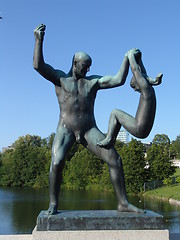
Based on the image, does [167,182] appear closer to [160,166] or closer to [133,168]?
[160,166]

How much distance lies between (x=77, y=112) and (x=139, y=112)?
936 mm

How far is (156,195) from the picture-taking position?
98.2 ft

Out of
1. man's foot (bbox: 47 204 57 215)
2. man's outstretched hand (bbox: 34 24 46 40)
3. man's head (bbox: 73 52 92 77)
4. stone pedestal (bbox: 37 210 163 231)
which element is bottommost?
stone pedestal (bbox: 37 210 163 231)

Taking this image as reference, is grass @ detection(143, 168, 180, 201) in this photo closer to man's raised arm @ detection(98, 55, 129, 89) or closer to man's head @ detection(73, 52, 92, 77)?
man's raised arm @ detection(98, 55, 129, 89)

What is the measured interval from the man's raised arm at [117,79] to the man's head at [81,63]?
28 centimetres

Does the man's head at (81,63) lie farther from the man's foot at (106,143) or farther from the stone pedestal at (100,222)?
the stone pedestal at (100,222)

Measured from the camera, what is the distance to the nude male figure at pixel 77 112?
4.83 metres

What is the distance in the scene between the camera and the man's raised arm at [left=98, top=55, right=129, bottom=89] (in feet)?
16.3

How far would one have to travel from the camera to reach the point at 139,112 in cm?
470

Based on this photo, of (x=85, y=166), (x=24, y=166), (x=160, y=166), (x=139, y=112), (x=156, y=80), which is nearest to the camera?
(x=156, y=80)

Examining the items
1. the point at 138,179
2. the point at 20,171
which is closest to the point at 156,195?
the point at 138,179

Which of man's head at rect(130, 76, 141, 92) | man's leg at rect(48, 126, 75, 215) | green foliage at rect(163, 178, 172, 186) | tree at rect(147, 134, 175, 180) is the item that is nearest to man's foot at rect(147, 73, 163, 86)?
man's head at rect(130, 76, 141, 92)

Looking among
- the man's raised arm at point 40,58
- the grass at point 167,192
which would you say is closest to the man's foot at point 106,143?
the man's raised arm at point 40,58

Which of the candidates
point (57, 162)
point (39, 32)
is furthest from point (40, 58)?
point (57, 162)
